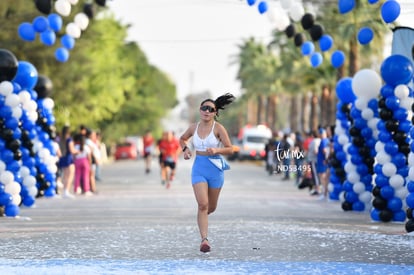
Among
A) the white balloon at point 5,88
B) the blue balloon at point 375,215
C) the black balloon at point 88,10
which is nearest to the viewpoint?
the blue balloon at point 375,215

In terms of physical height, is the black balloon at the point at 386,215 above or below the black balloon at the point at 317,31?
below

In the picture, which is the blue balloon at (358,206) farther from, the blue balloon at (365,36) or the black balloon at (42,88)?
the black balloon at (42,88)

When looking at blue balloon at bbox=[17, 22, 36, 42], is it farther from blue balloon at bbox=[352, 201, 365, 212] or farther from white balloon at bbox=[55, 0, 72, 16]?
blue balloon at bbox=[352, 201, 365, 212]

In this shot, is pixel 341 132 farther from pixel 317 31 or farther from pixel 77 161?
pixel 77 161

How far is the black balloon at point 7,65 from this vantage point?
1614 centimetres

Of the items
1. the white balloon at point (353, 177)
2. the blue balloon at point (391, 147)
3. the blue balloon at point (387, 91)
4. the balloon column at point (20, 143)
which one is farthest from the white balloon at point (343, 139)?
the balloon column at point (20, 143)

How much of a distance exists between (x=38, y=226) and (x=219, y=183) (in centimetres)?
445

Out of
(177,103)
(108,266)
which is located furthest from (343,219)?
(177,103)

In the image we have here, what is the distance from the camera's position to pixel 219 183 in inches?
439

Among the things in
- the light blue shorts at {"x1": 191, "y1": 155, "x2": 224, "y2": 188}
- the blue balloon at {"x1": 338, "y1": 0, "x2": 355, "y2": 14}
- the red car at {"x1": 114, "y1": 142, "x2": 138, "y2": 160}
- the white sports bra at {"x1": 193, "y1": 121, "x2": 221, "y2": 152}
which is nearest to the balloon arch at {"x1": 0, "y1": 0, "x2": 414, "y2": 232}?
the blue balloon at {"x1": 338, "y1": 0, "x2": 355, "y2": 14}

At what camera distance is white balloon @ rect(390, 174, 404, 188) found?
15344 mm

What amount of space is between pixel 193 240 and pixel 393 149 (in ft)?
15.8

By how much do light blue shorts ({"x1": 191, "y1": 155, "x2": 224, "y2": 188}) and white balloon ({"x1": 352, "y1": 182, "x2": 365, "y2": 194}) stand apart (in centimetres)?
746

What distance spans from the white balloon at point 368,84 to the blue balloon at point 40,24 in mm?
9048
